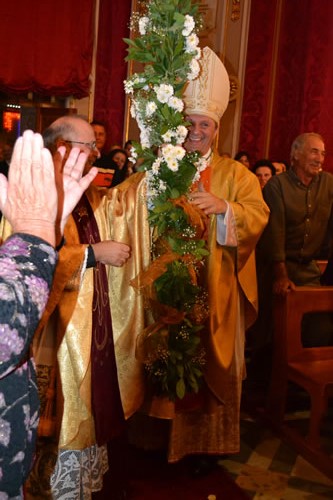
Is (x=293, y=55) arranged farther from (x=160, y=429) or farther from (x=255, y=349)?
(x=160, y=429)

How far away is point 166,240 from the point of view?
102 inches

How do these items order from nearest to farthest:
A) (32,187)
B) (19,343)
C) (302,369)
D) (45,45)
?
(19,343) → (32,187) → (302,369) → (45,45)

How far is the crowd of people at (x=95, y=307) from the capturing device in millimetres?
1136

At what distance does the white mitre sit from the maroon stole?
827 millimetres

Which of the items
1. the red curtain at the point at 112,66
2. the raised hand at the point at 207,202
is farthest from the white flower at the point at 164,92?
the red curtain at the point at 112,66

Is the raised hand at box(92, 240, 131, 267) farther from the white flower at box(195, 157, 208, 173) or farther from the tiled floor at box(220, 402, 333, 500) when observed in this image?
the tiled floor at box(220, 402, 333, 500)

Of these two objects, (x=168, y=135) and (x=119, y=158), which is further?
(x=119, y=158)

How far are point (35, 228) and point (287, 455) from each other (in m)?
2.86

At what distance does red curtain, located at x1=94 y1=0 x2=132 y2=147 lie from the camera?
277 inches

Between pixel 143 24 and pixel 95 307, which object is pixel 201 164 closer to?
pixel 143 24

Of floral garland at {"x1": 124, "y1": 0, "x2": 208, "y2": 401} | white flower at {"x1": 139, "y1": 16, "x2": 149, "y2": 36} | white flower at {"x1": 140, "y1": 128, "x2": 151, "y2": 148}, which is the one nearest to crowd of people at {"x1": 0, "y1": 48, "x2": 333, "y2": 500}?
floral garland at {"x1": 124, "y1": 0, "x2": 208, "y2": 401}

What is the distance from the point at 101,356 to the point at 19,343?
1.49m

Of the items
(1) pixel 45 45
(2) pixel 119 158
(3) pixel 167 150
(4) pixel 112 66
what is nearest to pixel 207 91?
(3) pixel 167 150

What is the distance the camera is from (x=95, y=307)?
2453 mm
